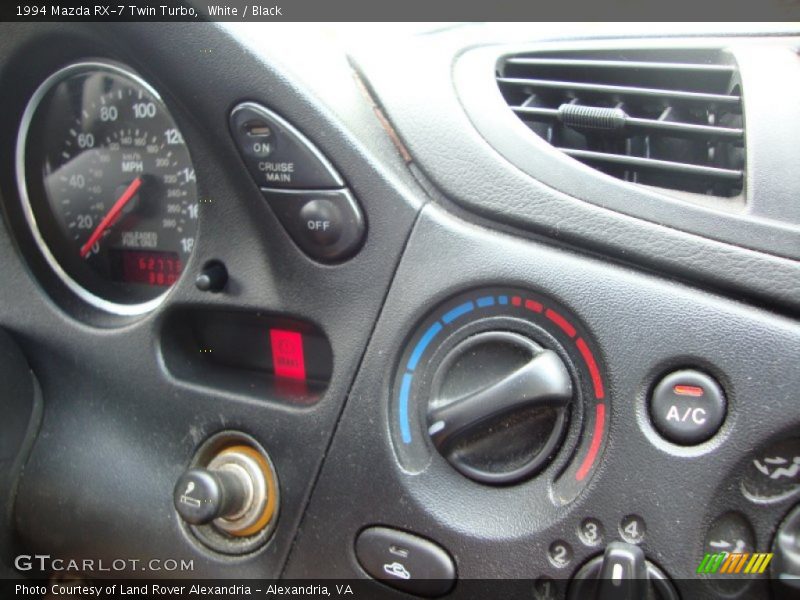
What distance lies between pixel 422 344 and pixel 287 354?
26 centimetres

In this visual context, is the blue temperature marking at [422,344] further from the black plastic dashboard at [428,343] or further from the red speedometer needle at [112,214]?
the red speedometer needle at [112,214]

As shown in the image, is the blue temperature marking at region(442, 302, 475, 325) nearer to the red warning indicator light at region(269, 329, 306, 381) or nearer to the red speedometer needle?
the red warning indicator light at region(269, 329, 306, 381)

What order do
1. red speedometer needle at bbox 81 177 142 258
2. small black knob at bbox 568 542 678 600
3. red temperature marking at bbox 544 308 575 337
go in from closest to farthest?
small black knob at bbox 568 542 678 600
red temperature marking at bbox 544 308 575 337
red speedometer needle at bbox 81 177 142 258

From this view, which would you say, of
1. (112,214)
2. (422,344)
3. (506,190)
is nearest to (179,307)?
(112,214)

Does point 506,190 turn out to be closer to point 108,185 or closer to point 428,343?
point 428,343

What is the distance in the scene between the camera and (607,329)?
0.94 meters

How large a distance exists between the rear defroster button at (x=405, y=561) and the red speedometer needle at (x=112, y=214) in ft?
2.08

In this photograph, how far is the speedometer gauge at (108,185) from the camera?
1.29 m

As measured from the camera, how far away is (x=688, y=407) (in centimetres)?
90

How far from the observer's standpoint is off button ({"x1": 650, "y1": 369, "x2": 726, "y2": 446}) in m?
0.89

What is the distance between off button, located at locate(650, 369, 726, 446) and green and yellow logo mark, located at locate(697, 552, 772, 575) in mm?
122

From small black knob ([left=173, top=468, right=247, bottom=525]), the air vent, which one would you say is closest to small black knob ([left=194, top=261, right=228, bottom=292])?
small black knob ([left=173, top=468, right=247, bottom=525])

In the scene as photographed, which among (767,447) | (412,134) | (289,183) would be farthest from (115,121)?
(767,447)

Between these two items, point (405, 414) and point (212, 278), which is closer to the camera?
point (405, 414)
